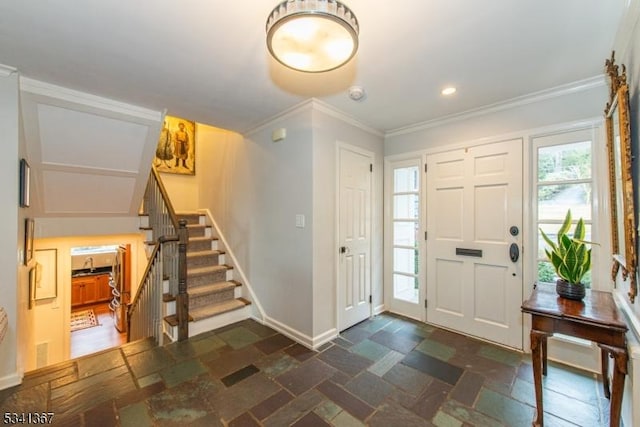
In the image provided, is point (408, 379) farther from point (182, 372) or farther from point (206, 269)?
point (206, 269)

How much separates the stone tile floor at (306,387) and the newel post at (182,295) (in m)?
0.16

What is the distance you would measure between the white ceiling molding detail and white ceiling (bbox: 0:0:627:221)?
11 millimetres

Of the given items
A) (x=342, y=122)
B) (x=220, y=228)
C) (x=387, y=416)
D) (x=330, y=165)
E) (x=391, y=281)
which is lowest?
(x=387, y=416)

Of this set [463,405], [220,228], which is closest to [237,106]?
[220,228]

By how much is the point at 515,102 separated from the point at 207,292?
3.89 m

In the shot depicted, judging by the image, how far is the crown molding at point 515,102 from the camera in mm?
2227

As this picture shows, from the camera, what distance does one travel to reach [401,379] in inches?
84.1

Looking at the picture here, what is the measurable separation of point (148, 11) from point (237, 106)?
1.26 meters

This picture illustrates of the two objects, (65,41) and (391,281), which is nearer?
(65,41)

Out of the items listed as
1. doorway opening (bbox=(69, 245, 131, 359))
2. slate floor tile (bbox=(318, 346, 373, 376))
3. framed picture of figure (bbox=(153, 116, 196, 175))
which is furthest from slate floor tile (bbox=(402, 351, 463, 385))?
doorway opening (bbox=(69, 245, 131, 359))

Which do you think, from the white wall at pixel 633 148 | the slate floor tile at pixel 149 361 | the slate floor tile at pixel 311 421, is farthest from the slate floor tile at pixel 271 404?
the white wall at pixel 633 148

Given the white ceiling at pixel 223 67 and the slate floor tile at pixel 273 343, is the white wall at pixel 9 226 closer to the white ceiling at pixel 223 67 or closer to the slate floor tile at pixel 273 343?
the white ceiling at pixel 223 67

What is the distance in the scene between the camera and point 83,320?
20.5 feet

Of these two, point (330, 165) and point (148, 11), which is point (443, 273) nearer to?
point (330, 165)
